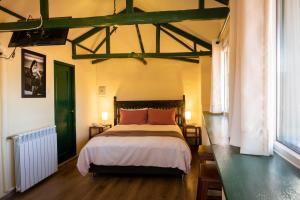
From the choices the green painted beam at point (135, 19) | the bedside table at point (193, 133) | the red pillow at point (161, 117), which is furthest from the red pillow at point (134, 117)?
the green painted beam at point (135, 19)

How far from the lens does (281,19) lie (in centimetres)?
136

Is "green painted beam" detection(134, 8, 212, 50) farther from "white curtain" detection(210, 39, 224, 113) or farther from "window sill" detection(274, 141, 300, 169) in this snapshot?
"window sill" detection(274, 141, 300, 169)

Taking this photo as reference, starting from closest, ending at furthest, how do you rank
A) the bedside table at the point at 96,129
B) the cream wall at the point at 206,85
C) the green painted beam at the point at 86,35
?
the green painted beam at the point at 86,35, the cream wall at the point at 206,85, the bedside table at the point at 96,129

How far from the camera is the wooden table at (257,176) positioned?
2.70 ft

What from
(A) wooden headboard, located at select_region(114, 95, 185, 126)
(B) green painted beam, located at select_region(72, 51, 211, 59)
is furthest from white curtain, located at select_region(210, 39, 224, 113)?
(A) wooden headboard, located at select_region(114, 95, 185, 126)

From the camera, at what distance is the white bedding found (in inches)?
138

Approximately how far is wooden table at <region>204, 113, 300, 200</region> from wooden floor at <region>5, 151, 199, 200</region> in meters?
1.93

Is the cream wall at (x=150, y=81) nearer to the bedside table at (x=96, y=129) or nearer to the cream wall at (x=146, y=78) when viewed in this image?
the cream wall at (x=146, y=78)

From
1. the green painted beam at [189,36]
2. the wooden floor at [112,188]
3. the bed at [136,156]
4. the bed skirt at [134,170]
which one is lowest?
the wooden floor at [112,188]

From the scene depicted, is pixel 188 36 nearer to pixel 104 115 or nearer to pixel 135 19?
pixel 135 19

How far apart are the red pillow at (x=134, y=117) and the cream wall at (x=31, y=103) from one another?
3.04ft

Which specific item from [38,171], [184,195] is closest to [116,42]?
[38,171]

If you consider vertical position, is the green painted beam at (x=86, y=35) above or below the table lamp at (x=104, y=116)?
above

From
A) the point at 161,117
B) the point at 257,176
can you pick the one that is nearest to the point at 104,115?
the point at 161,117
